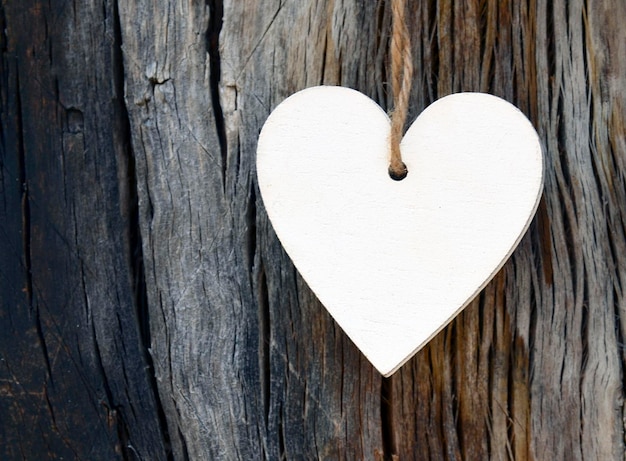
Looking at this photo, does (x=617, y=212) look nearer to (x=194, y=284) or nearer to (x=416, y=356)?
(x=416, y=356)

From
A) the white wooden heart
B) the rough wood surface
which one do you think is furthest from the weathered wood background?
the white wooden heart

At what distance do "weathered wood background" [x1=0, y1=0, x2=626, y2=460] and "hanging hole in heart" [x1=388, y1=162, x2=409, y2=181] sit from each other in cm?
22

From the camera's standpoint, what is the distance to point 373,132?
126 centimetres

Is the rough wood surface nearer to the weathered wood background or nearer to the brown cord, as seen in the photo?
the weathered wood background

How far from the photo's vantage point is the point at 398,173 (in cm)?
125

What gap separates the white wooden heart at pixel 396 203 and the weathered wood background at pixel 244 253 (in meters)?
0.16

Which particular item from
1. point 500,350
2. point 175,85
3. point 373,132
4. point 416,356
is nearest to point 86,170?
point 175,85

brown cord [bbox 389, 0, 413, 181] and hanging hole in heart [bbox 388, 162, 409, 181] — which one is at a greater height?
brown cord [bbox 389, 0, 413, 181]

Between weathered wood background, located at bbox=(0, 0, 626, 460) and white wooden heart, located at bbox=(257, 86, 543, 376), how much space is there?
16 cm

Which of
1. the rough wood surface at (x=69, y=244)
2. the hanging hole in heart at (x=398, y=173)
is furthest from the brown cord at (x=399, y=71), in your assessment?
the rough wood surface at (x=69, y=244)

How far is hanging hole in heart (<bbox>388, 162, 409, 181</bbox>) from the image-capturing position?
1251 mm

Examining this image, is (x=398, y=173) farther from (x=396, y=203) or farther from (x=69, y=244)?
(x=69, y=244)

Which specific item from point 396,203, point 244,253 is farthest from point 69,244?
point 396,203

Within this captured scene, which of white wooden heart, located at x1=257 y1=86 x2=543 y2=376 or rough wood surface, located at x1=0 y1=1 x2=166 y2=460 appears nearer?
white wooden heart, located at x1=257 y1=86 x2=543 y2=376
